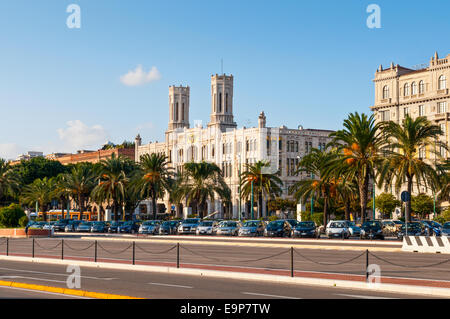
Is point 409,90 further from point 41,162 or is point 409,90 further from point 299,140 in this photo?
point 41,162

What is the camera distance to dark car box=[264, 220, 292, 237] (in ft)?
159

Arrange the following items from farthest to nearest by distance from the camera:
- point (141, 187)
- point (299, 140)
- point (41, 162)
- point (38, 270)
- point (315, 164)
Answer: point (41, 162), point (299, 140), point (141, 187), point (315, 164), point (38, 270)

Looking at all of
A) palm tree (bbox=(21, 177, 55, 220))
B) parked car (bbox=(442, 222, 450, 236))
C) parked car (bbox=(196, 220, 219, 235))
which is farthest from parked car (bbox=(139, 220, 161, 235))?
palm tree (bbox=(21, 177, 55, 220))

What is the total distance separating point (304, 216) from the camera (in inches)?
2569

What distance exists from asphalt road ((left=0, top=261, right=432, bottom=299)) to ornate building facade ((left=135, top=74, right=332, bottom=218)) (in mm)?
70161

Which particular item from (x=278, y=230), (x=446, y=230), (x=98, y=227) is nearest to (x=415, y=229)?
(x=446, y=230)

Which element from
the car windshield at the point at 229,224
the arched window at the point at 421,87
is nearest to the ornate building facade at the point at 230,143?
the arched window at the point at 421,87

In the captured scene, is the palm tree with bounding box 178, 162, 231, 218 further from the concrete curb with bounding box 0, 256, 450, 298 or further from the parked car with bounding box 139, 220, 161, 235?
the concrete curb with bounding box 0, 256, 450, 298

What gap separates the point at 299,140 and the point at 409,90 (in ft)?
65.1

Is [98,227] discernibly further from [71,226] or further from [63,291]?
[63,291]

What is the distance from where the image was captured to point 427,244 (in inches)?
1284

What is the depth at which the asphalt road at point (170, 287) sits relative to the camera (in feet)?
48.8
